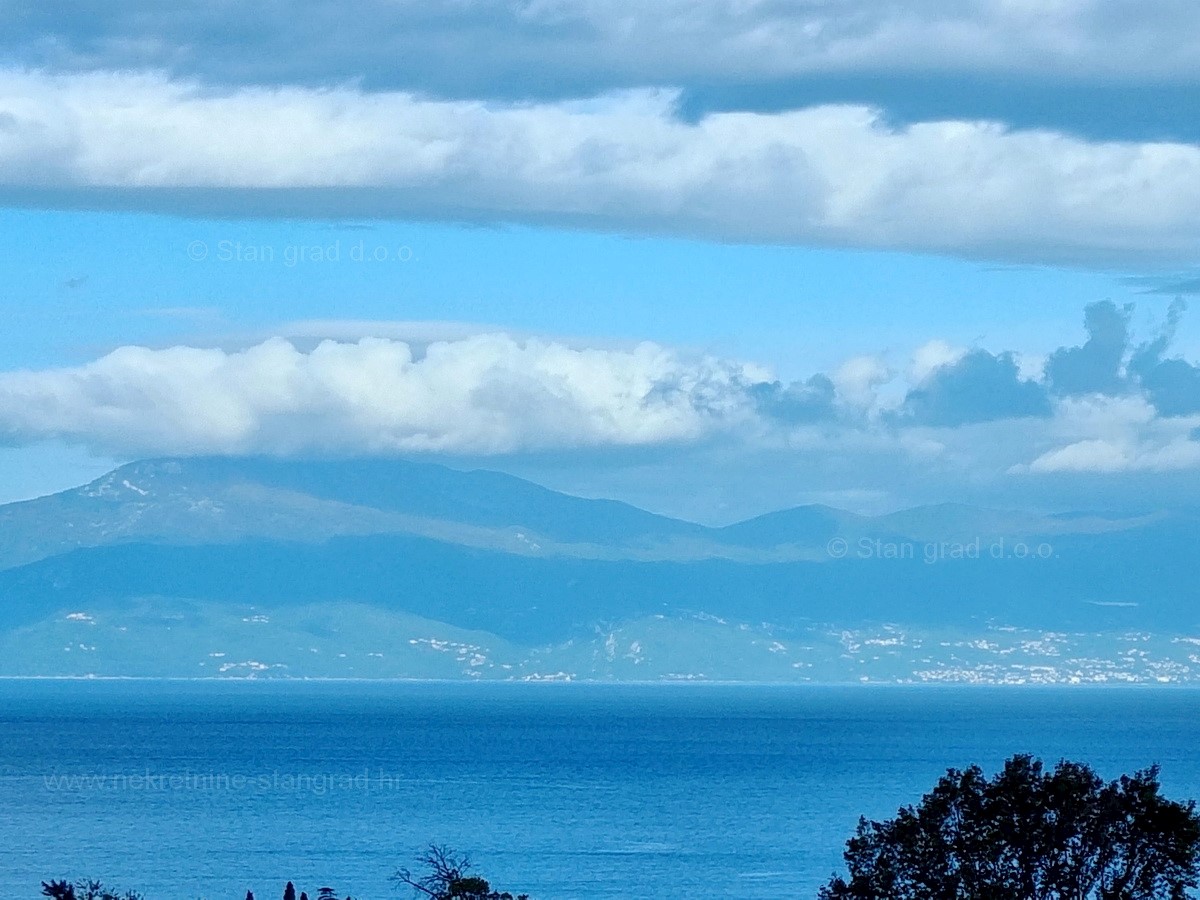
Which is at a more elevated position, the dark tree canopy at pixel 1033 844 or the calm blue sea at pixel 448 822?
the calm blue sea at pixel 448 822

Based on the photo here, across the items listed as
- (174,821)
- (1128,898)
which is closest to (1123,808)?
(1128,898)

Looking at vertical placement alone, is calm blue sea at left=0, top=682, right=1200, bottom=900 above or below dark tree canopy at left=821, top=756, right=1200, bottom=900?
above

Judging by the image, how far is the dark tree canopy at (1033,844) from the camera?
128ft

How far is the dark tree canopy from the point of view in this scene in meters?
39.0

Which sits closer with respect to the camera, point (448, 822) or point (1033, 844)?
point (1033, 844)

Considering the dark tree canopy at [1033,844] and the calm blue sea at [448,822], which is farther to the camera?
the calm blue sea at [448,822]

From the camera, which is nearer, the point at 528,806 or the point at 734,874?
the point at 734,874

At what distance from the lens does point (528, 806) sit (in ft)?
494

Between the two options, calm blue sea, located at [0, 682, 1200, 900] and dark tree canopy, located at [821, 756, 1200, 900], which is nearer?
dark tree canopy, located at [821, 756, 1200, 900]

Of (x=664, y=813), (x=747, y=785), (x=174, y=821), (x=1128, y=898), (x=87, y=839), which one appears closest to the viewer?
(x=1128, y=898)

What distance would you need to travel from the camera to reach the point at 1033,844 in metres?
39.6

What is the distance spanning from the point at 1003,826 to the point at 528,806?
113m

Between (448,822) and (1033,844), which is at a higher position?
(448,822)

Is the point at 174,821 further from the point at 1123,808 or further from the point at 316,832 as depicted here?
the point at 1123,808
